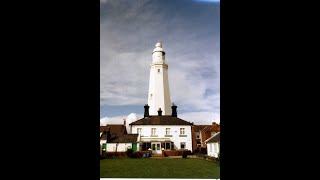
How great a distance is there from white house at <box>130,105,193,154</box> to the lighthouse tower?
12.8 ft

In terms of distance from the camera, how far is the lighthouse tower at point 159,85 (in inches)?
1436

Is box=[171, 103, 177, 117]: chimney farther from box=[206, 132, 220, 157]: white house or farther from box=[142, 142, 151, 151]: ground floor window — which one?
box=[206, 132, 220, 157]: white house

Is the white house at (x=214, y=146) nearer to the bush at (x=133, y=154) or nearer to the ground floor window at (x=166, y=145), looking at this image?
the bush at (x=133, y=154)

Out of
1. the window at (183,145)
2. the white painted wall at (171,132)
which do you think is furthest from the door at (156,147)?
the window at (183,145)

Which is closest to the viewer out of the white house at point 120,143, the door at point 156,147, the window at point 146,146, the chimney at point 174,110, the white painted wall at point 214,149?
the white painted wall at point 214,149

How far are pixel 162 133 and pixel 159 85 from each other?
836 centimetres

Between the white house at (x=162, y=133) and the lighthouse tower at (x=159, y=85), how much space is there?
3.89 meters

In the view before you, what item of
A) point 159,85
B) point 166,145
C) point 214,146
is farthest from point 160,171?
point 159,85

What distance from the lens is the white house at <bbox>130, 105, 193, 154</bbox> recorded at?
30812 millimetres

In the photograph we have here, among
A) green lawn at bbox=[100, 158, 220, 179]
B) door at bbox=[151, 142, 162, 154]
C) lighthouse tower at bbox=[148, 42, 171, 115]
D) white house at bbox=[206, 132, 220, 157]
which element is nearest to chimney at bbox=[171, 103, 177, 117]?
lighthouse tower at bbox=[148, 42, 171, 115]

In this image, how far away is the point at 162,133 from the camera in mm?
31469

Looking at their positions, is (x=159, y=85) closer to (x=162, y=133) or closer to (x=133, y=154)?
(x=162, y=133)
